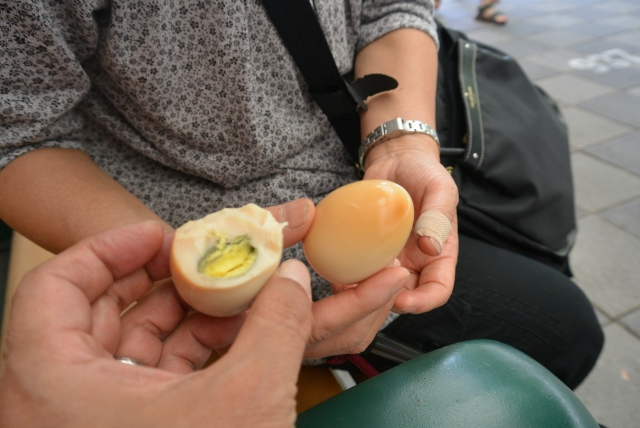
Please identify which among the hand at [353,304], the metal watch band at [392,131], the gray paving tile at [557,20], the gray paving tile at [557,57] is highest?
the metal watch band at [392,131]

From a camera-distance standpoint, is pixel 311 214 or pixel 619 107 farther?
pixel 619 107

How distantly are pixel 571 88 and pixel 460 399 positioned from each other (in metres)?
2.55

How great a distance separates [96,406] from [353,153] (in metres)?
0.63

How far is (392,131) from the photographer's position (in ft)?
2.72

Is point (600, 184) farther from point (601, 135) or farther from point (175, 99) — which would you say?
point (175, 99)

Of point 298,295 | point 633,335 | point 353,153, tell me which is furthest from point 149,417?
point 633,335

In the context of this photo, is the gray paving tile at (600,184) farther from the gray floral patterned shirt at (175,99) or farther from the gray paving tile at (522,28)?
the gray paving tile at (522,28)

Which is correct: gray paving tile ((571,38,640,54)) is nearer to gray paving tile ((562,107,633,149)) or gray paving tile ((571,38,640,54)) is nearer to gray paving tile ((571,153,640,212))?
gray paving tile ((562,107,633,149))

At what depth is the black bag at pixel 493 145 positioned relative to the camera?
32.8 inches

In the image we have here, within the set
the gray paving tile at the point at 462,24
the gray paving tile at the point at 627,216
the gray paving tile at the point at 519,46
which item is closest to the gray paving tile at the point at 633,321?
the gray paving tile at the point at 627,216

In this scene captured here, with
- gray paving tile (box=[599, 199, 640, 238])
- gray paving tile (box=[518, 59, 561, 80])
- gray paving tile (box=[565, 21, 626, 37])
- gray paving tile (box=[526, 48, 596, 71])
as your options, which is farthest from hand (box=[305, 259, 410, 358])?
gray paving tile (box=[565, 21, 626, 37])

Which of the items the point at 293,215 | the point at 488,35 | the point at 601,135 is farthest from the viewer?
the point at 488,35

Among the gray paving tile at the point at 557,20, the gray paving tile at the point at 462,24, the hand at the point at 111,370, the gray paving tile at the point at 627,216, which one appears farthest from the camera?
the gray paving tile at the point at 462,24

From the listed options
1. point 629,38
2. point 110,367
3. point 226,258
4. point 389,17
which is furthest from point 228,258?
point 629,38
